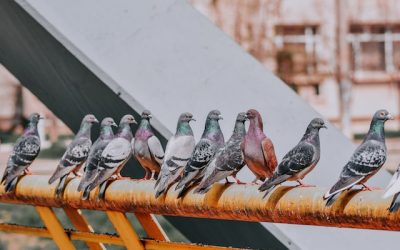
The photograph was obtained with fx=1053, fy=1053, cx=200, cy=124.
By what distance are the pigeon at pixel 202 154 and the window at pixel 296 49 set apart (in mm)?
26131

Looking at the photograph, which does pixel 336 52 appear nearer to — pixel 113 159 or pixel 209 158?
pixel 113 159

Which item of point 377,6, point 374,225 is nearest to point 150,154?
point 374,225

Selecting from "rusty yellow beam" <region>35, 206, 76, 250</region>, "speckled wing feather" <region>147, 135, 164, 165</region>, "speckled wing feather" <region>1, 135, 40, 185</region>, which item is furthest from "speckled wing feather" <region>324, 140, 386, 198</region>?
"speckled wing feather" <region>1, 135, 40, 185</region>

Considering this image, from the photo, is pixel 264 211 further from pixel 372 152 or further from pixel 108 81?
pixel 108 81

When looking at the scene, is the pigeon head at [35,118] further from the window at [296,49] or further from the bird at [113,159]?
the window at [296,49]

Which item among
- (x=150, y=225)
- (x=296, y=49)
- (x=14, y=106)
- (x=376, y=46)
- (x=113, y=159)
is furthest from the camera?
(x=376, y=46)

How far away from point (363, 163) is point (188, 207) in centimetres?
68

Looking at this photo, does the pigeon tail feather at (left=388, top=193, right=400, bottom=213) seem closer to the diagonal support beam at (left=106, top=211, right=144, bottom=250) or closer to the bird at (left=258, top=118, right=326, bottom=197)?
the bird at (left=258, top=118, right=326, bottom=197)

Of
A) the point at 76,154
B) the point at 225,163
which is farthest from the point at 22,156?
the point at 225,163

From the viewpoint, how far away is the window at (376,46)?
36344 millimetres

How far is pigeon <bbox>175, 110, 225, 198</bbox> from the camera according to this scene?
145 inches

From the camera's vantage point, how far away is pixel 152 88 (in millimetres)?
5184

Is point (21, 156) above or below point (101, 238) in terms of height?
above

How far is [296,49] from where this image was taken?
1340 inches
